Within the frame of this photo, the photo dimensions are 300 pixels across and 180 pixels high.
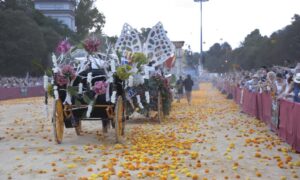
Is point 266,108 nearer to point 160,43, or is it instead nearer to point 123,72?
point 123,72

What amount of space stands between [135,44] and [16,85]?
25176mm

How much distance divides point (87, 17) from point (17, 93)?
166 ft

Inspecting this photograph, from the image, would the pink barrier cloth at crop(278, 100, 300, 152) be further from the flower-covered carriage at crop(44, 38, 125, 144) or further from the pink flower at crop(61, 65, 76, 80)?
the pink flower at crop(61, 65, 76, 80)

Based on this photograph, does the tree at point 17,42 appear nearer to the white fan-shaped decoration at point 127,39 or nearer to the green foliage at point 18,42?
the green foliage at point 18,42

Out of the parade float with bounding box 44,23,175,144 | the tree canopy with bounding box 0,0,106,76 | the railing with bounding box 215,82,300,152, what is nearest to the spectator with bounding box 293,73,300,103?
the railing with bounding box 215,82,300,152

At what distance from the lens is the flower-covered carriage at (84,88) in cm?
1068

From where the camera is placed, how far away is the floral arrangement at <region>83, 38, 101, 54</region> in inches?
424

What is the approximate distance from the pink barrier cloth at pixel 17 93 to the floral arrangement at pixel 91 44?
2842 centimetres

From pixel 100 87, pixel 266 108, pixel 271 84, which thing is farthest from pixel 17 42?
pixel 100 87

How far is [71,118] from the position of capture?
11.2 meters

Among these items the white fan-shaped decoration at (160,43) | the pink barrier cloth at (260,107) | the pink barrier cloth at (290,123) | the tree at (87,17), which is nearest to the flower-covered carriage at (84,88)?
the pink barrier cloth at (290,123)

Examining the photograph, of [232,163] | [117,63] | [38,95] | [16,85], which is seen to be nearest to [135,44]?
[117,63]

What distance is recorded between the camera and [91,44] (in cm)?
1078

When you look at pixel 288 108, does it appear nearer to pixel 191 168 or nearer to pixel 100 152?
pixel 191 168
